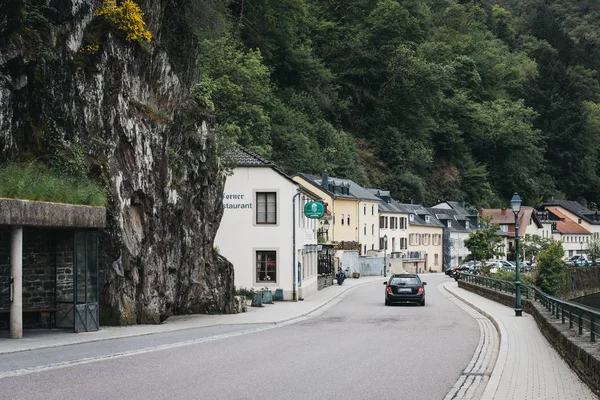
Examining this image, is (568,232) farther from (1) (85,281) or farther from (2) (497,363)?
(2) (497,363)

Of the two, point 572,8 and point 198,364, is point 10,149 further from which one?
point 572,8

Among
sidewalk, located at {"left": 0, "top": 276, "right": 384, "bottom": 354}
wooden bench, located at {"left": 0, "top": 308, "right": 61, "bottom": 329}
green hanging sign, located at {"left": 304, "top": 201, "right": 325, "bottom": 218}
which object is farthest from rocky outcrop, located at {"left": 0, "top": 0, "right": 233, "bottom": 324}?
green hanging sign, located at {"left": 304, "top": 201, "right": 325, "bottom": 218}

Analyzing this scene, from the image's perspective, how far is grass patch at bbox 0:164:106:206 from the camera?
1886 cm

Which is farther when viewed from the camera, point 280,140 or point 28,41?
point 280,140

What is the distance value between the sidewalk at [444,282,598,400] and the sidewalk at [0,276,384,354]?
8543mm

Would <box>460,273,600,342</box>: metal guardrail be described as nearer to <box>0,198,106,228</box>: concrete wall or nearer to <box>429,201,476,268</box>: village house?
<box>0,198,106,228</box>: concrete wall

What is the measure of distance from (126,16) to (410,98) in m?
72.0

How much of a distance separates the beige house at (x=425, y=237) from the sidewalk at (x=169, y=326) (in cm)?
5435

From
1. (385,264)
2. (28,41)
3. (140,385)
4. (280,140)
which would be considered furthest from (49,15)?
(385,264)

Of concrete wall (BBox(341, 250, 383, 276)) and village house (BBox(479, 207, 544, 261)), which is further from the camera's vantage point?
village house (BBox(479, 207, 544, 261))

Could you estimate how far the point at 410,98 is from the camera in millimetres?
94812

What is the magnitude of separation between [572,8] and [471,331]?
142m

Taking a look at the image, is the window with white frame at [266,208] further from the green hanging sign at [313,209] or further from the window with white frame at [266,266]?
the green hanging sign at [313,209]

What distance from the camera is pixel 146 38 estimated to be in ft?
84.4
